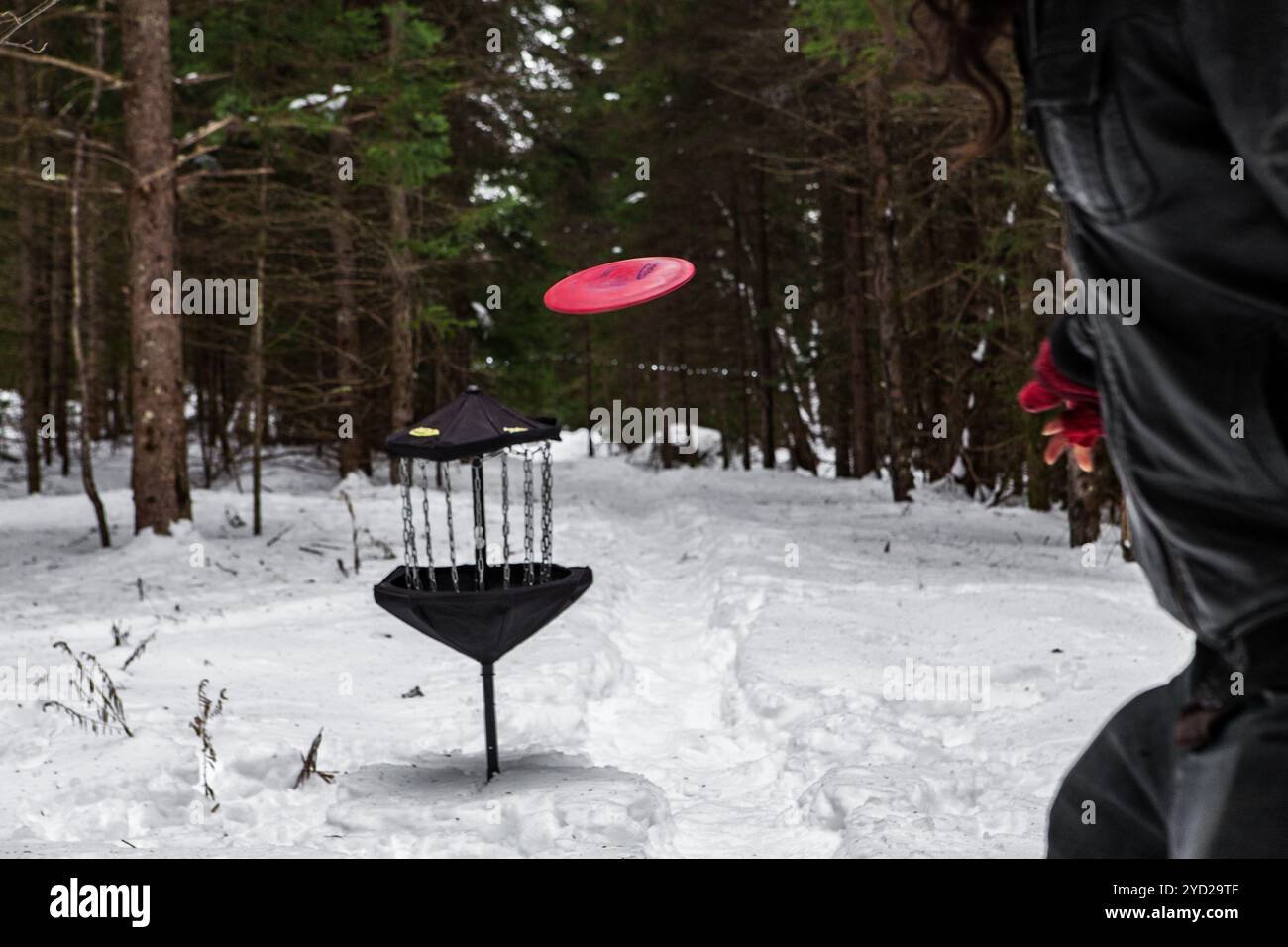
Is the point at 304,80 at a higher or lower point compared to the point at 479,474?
higher

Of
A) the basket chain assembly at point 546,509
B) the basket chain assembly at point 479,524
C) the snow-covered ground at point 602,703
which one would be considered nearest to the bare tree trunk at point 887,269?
the snow-covered ground at point 602,703

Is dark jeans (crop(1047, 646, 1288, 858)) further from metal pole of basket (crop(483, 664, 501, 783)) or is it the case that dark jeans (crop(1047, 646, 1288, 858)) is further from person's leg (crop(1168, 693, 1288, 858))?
metal pole of basket (crop(483, 664, 501, 783))

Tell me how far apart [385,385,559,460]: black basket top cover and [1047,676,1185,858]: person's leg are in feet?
12.3

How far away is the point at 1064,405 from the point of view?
1815 mm

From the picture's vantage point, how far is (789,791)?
5320mm

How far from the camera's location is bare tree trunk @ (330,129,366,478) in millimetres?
17578

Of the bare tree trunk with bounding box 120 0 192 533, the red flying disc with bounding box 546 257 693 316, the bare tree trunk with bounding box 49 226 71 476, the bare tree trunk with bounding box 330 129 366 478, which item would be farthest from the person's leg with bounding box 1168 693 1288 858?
the bare tree trunk with bounding box 49 226 71 476

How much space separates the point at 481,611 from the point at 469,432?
33.3 inches

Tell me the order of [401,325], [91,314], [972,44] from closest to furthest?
1. [972,44]
2. [401,325]
3. [91,314]

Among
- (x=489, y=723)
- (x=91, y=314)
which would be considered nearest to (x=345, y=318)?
(x=91, y=314)

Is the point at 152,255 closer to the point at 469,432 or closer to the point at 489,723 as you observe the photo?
the point at 469,432
